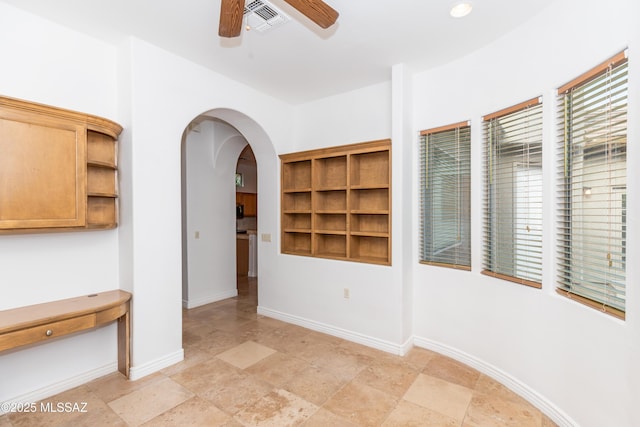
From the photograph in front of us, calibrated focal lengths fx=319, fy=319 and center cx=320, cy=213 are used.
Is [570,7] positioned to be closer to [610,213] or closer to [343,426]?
[610,213]

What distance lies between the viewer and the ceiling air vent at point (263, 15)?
2.10m

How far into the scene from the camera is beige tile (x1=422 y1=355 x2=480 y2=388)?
258cm

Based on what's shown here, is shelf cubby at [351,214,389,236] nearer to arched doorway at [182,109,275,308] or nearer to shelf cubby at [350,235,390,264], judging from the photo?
shelf cubby at [350,235,390,264]

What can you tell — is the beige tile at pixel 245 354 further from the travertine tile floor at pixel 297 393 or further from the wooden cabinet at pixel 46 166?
the wooden cabinet at pixel 46 166

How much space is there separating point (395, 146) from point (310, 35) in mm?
1226

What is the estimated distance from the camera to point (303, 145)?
13.4 ft

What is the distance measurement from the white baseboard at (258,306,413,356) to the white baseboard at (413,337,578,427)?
0.24 metres

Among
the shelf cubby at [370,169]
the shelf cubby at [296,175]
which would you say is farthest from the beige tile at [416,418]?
the shelf cubby at [296,175]

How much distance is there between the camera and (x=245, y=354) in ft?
10.0

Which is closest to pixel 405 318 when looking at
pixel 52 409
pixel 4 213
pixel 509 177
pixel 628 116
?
pixel 509 177

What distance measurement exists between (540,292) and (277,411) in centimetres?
201

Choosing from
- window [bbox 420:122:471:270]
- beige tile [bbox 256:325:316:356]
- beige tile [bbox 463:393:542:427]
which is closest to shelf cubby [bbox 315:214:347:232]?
window [bbox 420:122:471:270]

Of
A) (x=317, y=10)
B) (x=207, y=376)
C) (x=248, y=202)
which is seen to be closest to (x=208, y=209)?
(x=207, y=376)

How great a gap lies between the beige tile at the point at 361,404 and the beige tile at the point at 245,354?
91 centimetres
